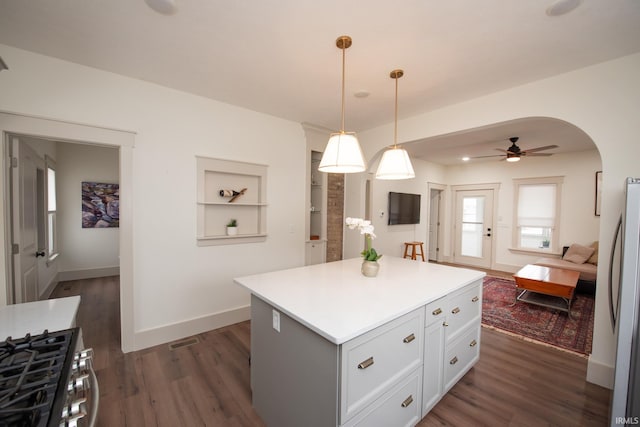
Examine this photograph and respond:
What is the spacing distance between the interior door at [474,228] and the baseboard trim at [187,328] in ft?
19.6

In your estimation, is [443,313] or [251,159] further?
[251,159]

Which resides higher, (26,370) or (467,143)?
(467,143)

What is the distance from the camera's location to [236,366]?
2369 mm

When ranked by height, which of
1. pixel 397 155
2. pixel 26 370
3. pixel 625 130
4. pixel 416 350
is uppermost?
pixel 625 130

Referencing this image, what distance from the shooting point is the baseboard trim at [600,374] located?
2109 millimetres

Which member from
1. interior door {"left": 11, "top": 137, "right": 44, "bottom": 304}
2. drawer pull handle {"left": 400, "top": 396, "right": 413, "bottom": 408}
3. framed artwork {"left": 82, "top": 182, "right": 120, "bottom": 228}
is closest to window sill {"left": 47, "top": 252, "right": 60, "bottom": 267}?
framed artwork {"left": 82, "top": 182, "right": 120, "bottom": 228}

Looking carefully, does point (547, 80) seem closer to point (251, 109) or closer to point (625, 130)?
point (625, 130)

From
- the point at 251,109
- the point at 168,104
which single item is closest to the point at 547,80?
the point at 251,109

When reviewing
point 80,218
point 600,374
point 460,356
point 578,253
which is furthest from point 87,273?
point 578,253

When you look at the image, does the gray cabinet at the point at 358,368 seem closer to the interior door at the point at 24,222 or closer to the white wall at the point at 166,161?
the white wall at the point at 166,161

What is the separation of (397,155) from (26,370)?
2216mm

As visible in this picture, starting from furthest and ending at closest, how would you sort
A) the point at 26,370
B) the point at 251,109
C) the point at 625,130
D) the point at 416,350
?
the point at 251,109 → the point at 625,130 → the point at 416,350 → the point at 26,370

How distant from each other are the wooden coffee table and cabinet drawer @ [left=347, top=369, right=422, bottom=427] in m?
3.22

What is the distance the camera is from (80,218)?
4.94 m
